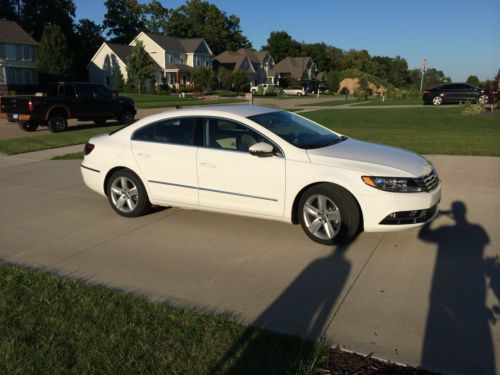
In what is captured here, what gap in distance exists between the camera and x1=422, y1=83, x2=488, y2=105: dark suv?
1182 inches

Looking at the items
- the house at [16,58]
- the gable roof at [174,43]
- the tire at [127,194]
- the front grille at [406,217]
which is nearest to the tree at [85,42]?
the house at [16,58]

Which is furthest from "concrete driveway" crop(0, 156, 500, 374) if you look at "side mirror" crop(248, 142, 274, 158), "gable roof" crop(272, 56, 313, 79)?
"gable roof" crop(272, 56, 313, 79)

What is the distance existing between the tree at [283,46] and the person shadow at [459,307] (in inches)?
4299

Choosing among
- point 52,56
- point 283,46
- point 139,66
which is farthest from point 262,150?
point 283,46

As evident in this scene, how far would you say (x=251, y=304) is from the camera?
158 inches

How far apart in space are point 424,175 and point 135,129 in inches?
147

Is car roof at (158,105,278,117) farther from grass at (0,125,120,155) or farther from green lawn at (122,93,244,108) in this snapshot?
green lawn at (122,93,244,108)

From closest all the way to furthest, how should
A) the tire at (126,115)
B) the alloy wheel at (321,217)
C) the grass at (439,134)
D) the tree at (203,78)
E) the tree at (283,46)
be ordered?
1. the alloy wheel at (321,217)
2. the grass at (439,134)
3. the tire at (126,115)
4. the tree at (203,78)
5. the tree at (283,46)

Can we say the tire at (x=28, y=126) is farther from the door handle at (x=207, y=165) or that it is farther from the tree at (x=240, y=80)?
the tree at (x=240, y=80)

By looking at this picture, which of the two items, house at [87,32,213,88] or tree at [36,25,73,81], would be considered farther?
house at [87,32,213,88]

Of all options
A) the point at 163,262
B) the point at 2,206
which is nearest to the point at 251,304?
the point at 163,262

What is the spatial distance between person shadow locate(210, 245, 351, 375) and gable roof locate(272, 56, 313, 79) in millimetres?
93384

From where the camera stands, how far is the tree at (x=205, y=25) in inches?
3821

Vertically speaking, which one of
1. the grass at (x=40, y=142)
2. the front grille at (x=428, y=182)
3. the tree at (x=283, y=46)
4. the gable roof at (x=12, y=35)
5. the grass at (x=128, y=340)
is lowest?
the grass at (x=128, y=340)
